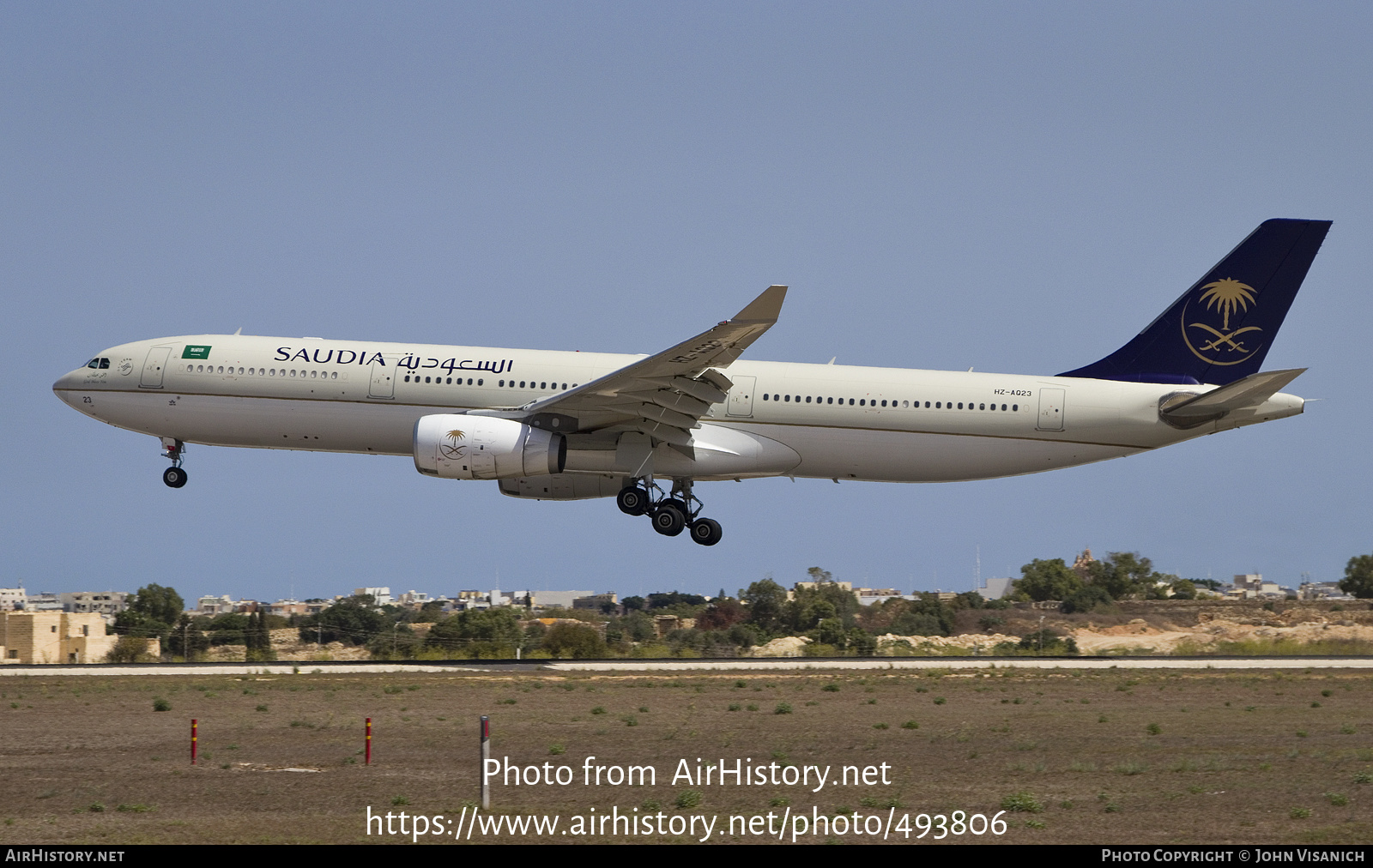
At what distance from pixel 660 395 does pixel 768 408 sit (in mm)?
3161

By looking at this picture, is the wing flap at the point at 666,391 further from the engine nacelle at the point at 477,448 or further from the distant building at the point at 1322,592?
the distant building at the point at 1322,592

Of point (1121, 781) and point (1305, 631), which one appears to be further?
point (1305, 631)

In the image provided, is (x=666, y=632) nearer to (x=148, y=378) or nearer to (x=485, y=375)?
(x=485, y=375)

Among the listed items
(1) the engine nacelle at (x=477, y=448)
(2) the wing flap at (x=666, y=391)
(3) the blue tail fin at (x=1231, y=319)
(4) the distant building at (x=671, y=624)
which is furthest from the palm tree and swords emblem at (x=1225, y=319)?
(4) the distant building at (x=671, y=624)

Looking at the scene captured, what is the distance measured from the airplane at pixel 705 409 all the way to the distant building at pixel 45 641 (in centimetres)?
1146

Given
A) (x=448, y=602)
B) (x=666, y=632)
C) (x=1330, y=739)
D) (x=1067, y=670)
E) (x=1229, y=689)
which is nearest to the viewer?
(x=1330, y=739)

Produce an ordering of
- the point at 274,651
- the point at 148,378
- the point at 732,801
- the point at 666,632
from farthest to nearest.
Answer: the point at 666,632, the point at 274,651, the point at 148,378, the point at 732,801

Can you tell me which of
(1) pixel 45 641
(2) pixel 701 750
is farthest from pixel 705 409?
(1) pixel 45 641

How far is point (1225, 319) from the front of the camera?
34531 mm

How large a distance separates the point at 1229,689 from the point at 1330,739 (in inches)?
277

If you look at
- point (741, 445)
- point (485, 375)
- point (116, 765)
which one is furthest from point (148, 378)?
point (116, 765)

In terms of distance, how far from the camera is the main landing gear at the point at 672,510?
33.4 metres

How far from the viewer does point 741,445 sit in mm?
33031

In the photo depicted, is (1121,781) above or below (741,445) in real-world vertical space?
below
